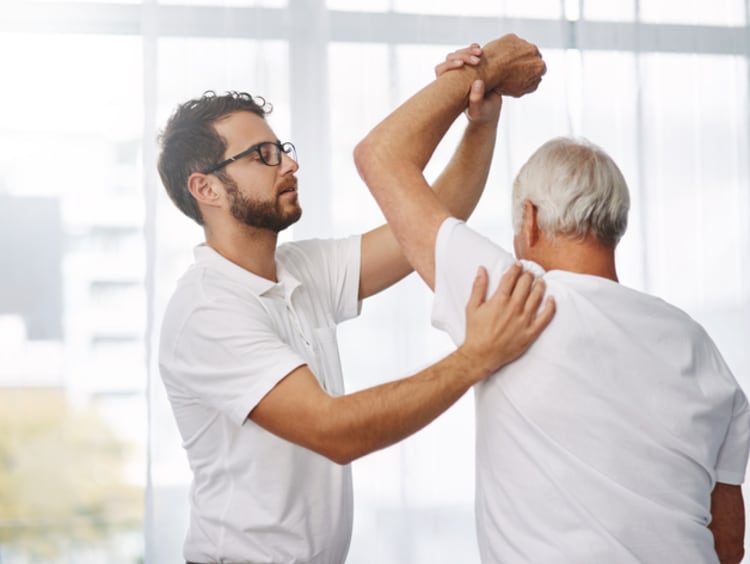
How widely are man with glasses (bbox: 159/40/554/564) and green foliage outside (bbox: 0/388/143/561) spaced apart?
1.58m

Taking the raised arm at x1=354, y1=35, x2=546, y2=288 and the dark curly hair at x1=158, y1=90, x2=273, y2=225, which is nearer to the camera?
the raised arm at x1=354, y1=35, x2=546, y2=288

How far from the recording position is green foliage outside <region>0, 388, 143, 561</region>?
3545 mm

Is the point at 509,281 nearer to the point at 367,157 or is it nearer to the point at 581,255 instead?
the point at 581,255

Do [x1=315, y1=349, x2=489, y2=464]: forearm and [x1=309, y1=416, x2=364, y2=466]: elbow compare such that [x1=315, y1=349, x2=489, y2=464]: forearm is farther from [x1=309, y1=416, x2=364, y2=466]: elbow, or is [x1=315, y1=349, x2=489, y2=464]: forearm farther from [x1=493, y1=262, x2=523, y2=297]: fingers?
[x1=493, y1=262, x2=523, y2=297]: fingers

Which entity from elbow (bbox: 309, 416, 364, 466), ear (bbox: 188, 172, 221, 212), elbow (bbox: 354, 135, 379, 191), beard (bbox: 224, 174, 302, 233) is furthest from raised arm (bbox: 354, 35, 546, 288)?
ear (bbox: 188, 172, 221, 212)

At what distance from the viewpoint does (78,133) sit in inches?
146

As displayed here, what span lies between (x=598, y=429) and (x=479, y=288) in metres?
0.30

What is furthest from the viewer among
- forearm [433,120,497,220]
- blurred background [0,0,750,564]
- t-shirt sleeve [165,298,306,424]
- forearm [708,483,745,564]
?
blurred background [0,0,750,564]

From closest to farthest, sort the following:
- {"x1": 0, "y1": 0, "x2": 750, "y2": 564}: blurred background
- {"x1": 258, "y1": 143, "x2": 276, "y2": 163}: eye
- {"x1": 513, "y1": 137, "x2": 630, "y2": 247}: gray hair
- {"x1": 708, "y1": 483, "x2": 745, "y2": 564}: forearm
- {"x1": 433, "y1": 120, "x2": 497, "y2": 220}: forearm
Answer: {"x1": 513, "y1": 137, "x2": 630, "y2": 247}: gray hair
{"x1": 708, "y1": 483, "x2": 745, "y2": 564}: forearm
{"x1": 258, "y1": 143, "x2": 276, "y2": 163}: eye
{"x1": 433, "y1": 120, "x2": 497, "y2": 220}: forearm
{"x1": 0, "y1": 0, "x2": 750, "y2": 564}: blurred background

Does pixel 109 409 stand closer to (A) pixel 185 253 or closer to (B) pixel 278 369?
(A) pixel 185 253

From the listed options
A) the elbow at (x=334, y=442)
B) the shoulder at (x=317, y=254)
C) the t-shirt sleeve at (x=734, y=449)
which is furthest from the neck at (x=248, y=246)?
the t-shirt sleeve at (x=734, y=449)

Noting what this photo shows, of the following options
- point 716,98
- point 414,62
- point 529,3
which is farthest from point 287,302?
point 716,98

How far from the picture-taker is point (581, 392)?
1560 mm

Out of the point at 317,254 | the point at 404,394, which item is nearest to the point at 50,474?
the point at 317,254
